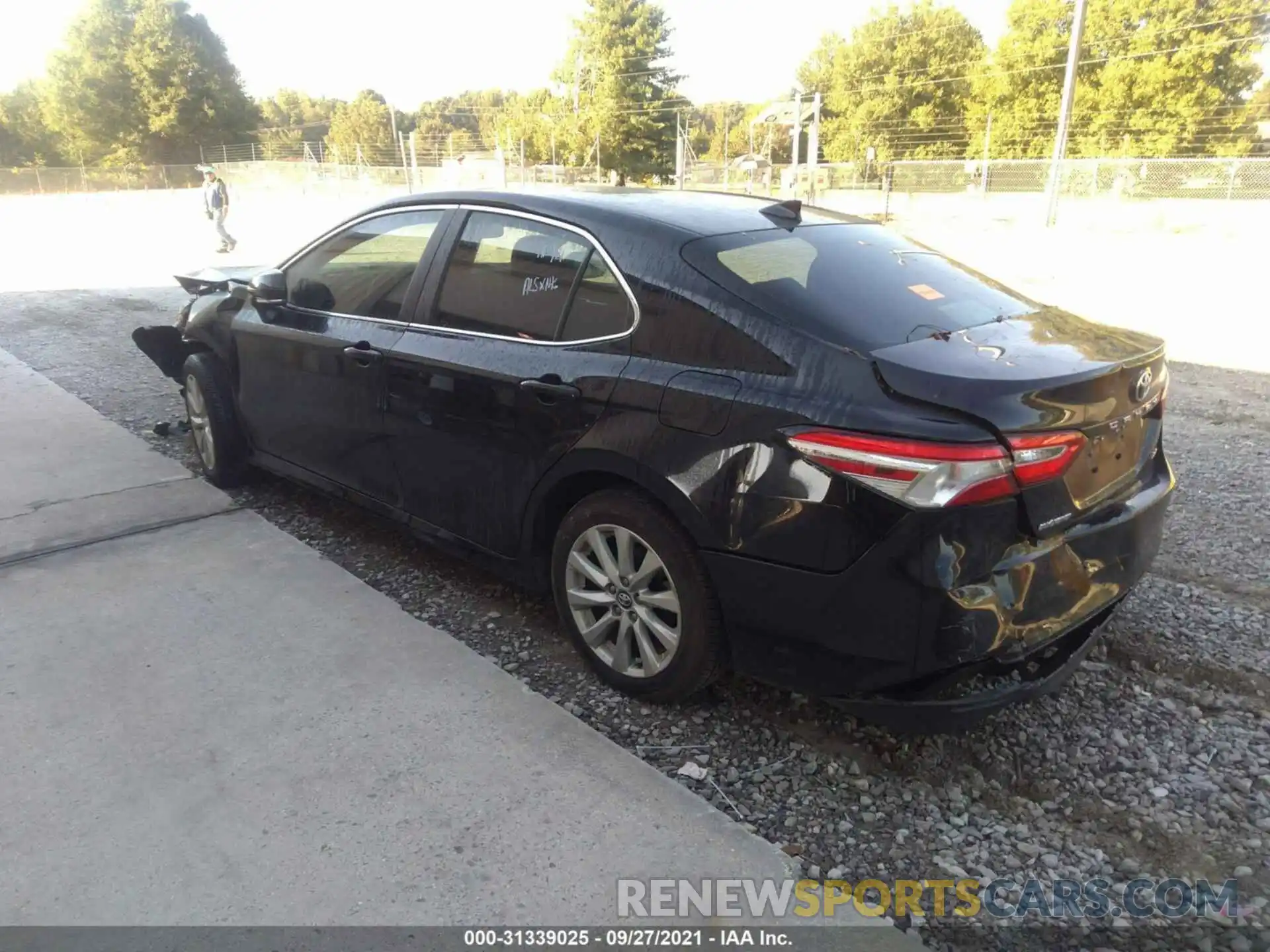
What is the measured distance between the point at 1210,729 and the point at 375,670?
2.80 metres

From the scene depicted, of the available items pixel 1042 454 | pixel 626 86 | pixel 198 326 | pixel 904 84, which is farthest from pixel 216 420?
pixel 904 84

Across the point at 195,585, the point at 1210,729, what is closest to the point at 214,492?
the point at 195,585

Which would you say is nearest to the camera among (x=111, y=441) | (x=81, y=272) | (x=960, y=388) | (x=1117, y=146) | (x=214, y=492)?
(x=960, y=388)

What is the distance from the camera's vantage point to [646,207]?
3.20 meters

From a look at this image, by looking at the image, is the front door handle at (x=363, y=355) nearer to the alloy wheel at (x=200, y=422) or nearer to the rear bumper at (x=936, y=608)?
the alloy wheel at (x=200, y=422)

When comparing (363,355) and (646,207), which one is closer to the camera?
(646,207)

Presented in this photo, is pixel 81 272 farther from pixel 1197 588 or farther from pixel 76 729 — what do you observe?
pixel 1197 588

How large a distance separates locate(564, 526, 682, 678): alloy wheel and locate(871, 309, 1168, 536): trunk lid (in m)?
0.96

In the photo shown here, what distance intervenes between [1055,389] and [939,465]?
431 millimetres

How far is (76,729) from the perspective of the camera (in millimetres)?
2869

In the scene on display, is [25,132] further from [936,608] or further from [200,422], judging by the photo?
[936,608]

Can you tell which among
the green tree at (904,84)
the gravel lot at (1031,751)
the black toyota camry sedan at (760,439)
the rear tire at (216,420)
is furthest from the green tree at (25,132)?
the gravel lot at (1031,751)

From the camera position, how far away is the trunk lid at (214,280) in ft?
16.4

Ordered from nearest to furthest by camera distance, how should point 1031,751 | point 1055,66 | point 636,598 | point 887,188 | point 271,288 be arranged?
1. point 1031,751
2. point 636,598
3. point 271,288
4. point 887,188
5. point 1055,66
